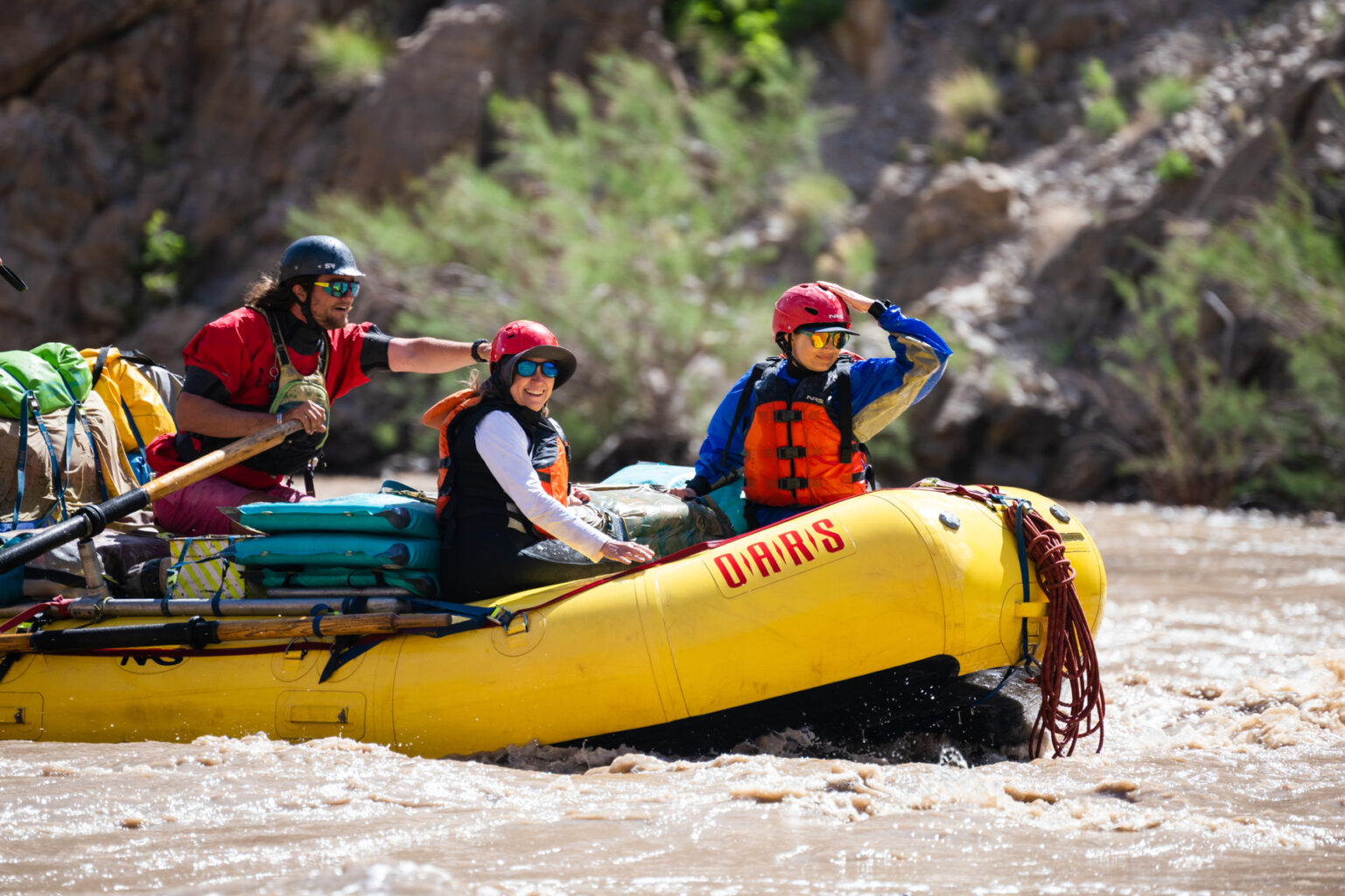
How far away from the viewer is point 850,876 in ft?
9.82

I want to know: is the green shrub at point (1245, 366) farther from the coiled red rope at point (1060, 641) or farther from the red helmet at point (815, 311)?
the coiled red rope at point (1060, 641)

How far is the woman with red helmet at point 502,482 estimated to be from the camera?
4301 millimetres

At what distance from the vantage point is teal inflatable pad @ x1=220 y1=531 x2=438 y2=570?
14.2ft

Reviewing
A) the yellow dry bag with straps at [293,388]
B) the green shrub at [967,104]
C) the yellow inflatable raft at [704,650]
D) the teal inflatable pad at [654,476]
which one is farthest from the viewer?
the green shrub at [967,104]

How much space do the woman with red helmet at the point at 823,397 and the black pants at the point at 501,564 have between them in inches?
29.9

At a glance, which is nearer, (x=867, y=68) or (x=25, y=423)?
(x=25, y=423)

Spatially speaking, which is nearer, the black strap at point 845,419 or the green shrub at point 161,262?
the black strap at point 845,419

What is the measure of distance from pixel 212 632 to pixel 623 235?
11.0 m

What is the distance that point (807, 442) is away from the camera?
4.75 meters

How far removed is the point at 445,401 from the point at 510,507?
0.47 metres

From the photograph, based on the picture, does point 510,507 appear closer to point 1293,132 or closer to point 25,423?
point 25,423

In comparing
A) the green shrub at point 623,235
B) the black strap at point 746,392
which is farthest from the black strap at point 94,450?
the green shrub at point 623,235

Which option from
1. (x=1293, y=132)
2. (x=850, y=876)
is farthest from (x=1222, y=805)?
(x=1293, y=132)

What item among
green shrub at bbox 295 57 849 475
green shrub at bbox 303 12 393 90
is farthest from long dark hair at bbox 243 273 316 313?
green shrub at bbox 303 12 393 90
